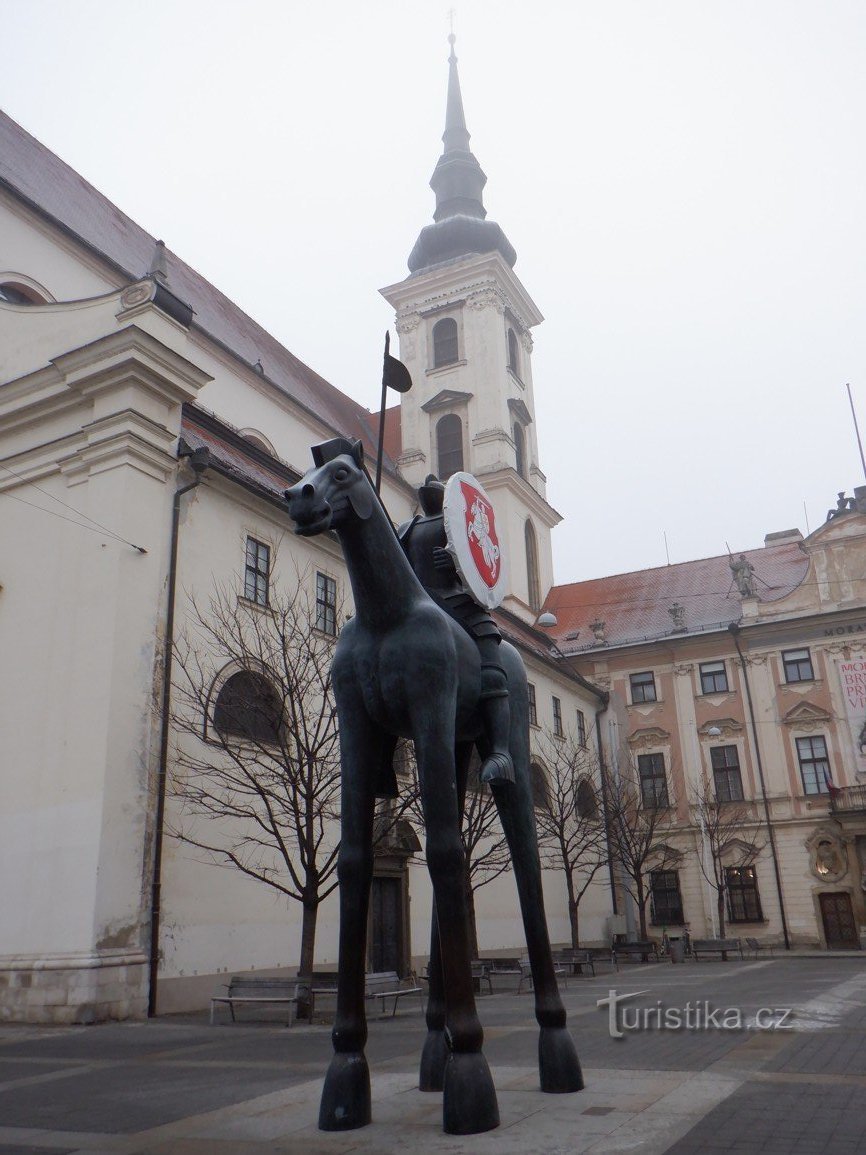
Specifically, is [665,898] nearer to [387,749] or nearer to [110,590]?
[110,590]

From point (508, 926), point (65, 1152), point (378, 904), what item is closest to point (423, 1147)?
point (65, 1152)

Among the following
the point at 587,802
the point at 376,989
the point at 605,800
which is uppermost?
the point at 587,802

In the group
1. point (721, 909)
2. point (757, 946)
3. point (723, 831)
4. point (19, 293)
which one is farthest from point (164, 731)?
point (723, 831)

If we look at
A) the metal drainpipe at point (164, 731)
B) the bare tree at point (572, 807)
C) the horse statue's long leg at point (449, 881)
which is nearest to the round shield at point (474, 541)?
the horse statue's long leg at point (449, 881)

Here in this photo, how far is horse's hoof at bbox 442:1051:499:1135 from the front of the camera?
4.76 meters

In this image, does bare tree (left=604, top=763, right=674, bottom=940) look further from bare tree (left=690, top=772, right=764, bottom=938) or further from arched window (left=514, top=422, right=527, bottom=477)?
arched window (left=514, top=422, right=527, bottom=477)

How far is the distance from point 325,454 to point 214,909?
1194 cm

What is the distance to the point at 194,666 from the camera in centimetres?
1570

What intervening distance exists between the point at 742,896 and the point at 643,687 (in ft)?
29.3

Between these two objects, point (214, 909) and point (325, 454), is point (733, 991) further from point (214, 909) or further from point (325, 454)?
point (325, 454)

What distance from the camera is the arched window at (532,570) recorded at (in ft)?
137

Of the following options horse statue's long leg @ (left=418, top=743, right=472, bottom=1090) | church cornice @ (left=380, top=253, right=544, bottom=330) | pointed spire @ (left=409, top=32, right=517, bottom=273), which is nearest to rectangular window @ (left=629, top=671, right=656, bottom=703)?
church cornice @ (left=380, top=253, right=544, bottom=330)

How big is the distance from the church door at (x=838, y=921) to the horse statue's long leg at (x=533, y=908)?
3103cm

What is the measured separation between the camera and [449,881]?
540 centimetres
